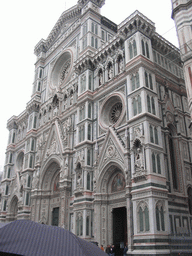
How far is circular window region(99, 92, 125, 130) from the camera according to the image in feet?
72.5

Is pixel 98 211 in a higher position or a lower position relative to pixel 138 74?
lower

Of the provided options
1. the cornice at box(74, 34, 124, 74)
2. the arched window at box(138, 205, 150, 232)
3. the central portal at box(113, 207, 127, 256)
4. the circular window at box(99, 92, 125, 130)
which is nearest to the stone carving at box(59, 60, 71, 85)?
the cornice at box(74, 34, 124, 74)

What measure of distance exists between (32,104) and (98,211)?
18.9 meters

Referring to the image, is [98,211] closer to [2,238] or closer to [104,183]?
[104,183]

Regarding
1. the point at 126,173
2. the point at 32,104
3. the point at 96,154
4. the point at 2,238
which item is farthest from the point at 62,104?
the point at 2,238

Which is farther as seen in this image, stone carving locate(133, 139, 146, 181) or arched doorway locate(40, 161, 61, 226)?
arched doorway locate(40, 161, 61, 226)

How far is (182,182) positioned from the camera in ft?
63.4

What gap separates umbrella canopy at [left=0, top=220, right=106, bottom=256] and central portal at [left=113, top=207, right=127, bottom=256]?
49.5 ft

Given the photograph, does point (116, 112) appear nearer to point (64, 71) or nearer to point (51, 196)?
point (51, 196)

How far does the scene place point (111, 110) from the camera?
23016 mm

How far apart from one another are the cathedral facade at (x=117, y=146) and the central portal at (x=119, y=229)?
72 millimetres

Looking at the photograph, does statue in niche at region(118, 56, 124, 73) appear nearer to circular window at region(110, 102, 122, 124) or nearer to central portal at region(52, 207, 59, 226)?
circular window at region(110, 102, 122, 124)

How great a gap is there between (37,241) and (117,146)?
15.2 m

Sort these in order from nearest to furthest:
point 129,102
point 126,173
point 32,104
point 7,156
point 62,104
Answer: point 126,173 < point 129,102 < point 62,104 < point 32,104 < point 7,156
